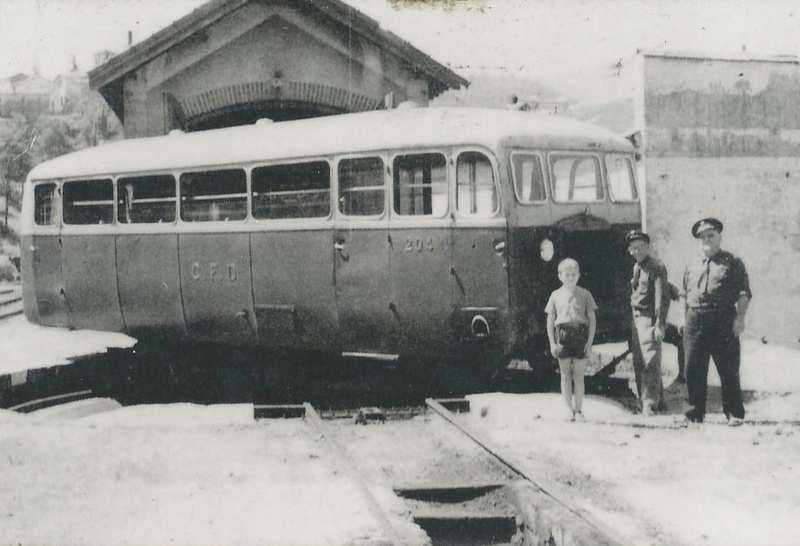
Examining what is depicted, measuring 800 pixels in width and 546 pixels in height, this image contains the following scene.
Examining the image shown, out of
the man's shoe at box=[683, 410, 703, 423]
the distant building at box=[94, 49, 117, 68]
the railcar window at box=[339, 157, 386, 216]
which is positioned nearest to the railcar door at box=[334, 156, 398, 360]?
the railcar window at box=[339, 157, 386, 216]

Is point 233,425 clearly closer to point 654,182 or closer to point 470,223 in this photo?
point 470,223

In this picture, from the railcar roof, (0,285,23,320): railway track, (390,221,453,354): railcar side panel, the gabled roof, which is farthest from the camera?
(0,285,23,320): railway track

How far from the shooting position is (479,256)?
7238 millimetres

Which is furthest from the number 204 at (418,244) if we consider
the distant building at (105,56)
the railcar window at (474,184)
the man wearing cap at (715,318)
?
the distant building at (105,56)

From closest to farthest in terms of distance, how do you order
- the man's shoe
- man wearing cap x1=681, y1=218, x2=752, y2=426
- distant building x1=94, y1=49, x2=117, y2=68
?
1. man wearing cap x1=681, y1=218, x2=752, y2=426
2. the man's shoe
3. distant building x1=94, y1=49, x2=117, y2=68

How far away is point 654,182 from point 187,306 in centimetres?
712

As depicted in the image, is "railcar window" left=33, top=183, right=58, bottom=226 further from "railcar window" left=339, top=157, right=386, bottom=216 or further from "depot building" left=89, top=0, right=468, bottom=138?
"railcar window" left=339, top=157, right=386, bottom=216

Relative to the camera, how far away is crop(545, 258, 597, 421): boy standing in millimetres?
6895

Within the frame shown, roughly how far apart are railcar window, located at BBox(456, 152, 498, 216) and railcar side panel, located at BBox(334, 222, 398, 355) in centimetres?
79

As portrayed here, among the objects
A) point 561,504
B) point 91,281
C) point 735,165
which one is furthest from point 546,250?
point 735,165

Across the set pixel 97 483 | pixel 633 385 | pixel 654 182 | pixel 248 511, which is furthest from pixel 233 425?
pixel 654 182

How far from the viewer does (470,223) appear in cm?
731

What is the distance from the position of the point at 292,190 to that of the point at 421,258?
1.71m

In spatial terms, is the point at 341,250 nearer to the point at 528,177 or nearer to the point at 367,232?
the point at 367,232
